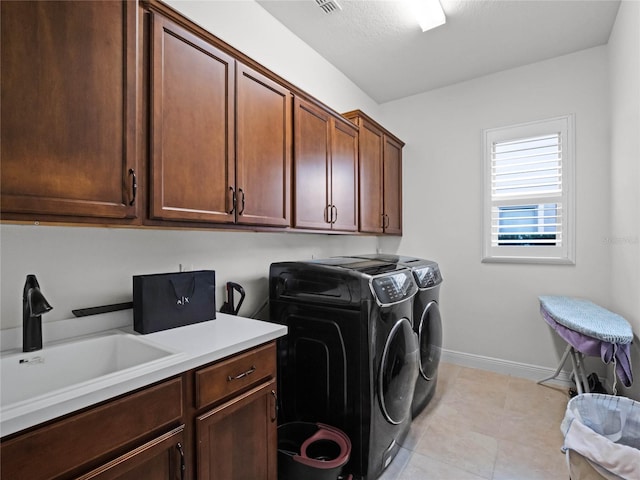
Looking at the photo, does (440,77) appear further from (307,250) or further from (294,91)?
(307,250)

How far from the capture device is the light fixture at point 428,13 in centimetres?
212

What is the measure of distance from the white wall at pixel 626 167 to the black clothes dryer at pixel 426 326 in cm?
117

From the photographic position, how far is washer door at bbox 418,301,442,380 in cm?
228

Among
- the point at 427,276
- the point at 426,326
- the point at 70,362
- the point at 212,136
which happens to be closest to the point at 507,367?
the point at 426,326

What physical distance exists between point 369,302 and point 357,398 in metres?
0.50

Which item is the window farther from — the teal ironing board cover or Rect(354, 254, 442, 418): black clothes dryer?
Rect(354, 254, 442, 418): black clothes dryer

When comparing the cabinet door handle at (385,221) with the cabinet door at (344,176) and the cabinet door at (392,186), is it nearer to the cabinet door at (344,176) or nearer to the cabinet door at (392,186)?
the cabinet door at (392,186)

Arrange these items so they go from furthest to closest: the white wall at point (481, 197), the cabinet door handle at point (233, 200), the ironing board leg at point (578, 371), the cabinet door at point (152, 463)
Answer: the white wall at point (481, 197), the ironing board leg at point (578, 371), the cabinet door handle at point (233, 200), the cabinet door at point (152, 463)

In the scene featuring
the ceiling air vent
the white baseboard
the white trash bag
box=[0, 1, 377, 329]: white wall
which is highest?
the ceiling air vent

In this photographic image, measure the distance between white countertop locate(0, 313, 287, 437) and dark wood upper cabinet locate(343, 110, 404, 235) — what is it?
1.53 m

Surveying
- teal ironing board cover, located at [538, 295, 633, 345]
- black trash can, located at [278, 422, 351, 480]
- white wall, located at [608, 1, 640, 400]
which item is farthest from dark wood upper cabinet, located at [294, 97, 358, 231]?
white wall, located at [608, 1, 640, 400]

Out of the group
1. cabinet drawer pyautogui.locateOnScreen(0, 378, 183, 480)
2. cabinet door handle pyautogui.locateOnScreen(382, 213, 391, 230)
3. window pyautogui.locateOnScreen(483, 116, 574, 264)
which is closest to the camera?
cabinet drawer pyautogui.locateOnScreen(0, 378, 183, 480)

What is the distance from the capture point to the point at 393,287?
5.77 ft

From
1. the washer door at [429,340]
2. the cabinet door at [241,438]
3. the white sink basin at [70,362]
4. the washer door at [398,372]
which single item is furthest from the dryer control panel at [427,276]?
the white sink basin at [70,362]
